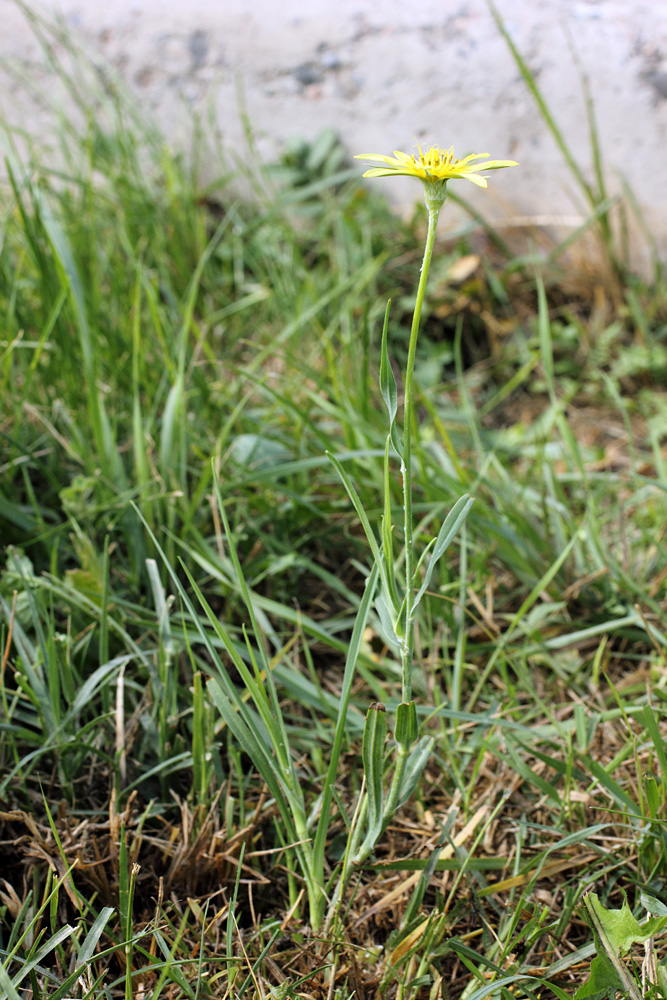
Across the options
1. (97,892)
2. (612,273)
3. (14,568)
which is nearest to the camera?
(97,892)

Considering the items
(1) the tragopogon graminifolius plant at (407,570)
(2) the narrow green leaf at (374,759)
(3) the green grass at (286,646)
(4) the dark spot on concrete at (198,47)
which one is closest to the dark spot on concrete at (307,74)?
(4) the dark spot on concrete at (198,47)

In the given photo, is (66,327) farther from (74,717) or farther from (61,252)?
(74,717)

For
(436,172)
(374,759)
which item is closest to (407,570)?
(374,759)

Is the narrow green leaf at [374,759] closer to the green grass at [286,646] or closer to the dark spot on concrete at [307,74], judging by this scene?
the green grass at [286,646]

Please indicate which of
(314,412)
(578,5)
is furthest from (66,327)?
(578,5)

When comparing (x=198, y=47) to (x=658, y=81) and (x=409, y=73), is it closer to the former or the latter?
(x=409, y=73)

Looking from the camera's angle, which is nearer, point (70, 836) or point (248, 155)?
point (70, 836)

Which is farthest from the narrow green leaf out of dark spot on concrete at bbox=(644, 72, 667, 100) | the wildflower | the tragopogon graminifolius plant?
dark spot on concrete at bbox=(644, 72, 667, 100)
